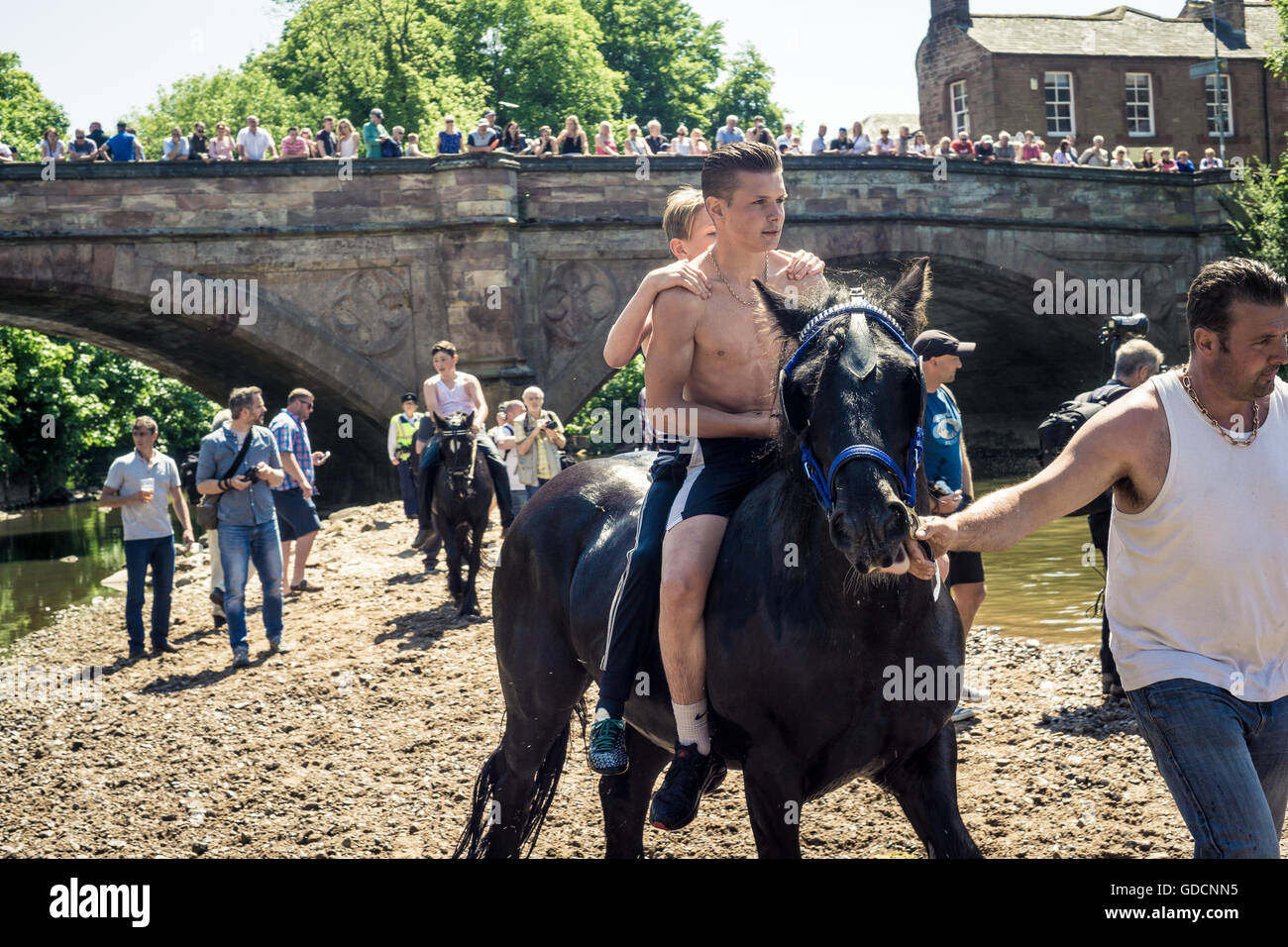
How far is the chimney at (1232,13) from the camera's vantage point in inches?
2026

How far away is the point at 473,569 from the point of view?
12836 mm

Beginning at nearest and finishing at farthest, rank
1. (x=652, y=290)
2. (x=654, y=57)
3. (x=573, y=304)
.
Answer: (x=652, y=290) → (x=573, y=304) → (x=654, y=57)

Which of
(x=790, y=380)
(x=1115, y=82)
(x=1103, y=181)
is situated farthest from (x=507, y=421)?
(x=1115, y=82)

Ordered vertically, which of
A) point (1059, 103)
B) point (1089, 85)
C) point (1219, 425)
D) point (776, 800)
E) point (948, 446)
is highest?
point (1089, 85)

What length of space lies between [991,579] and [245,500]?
9.24 metres

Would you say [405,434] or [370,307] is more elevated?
[370,307]

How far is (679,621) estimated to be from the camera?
4.24 meters

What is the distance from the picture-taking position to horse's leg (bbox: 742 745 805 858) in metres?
3.94

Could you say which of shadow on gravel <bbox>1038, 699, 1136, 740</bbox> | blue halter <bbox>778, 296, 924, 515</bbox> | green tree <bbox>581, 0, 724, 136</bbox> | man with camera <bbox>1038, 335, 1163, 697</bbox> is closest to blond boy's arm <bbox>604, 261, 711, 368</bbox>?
blue halter <bbox>778, 296, 924, 515</bbox>

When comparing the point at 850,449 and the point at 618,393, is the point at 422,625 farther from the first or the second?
the point at 618,393

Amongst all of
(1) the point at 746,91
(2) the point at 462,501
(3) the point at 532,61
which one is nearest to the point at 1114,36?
(1) the point at 746,91

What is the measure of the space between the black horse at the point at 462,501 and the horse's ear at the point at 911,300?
9.16 meters

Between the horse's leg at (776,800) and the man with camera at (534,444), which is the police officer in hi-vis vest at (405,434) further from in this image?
the horse's leg at (776,800)
